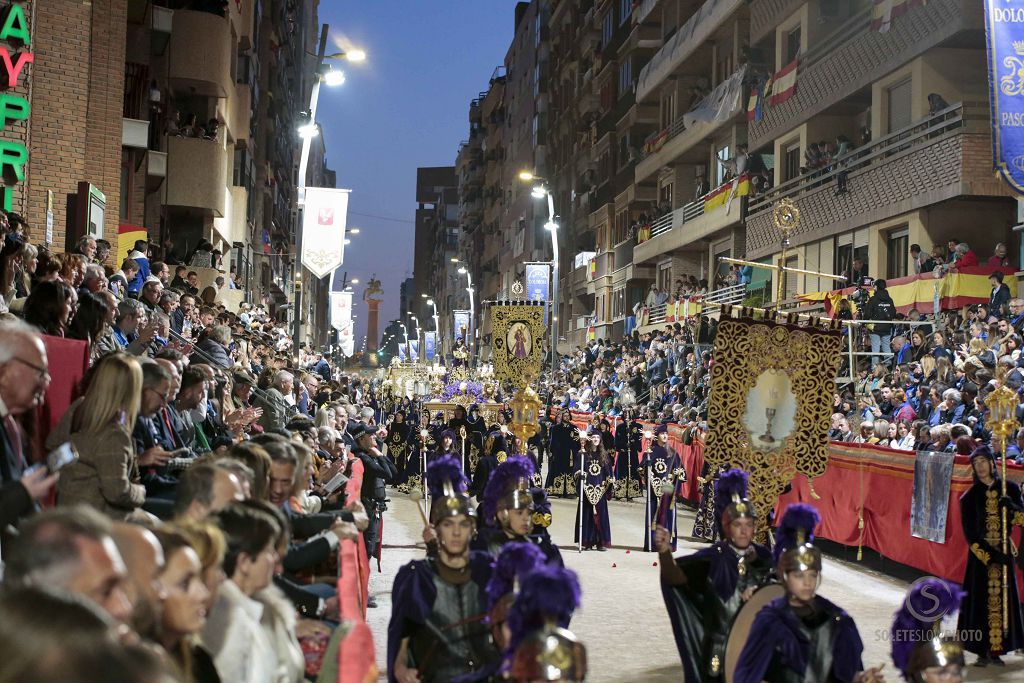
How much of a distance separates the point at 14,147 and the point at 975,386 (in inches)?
553

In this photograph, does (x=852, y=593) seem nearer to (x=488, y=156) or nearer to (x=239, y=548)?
(x=239, y=548)

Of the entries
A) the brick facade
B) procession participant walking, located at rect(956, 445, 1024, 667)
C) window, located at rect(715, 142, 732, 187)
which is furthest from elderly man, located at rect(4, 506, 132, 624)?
window, located at rect(715, 142, 732, 187)

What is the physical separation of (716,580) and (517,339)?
1266cm

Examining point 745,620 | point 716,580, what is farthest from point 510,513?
point 745,620

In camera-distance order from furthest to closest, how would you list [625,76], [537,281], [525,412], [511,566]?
Result: [625,76] < [537,281] < [525,412] < [511,566]

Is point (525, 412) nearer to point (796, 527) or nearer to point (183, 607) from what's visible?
point (796, 527)

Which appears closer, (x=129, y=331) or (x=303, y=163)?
(x=129, y=331)

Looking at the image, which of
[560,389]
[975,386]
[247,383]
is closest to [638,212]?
[560,389]

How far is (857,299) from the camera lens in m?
25.3

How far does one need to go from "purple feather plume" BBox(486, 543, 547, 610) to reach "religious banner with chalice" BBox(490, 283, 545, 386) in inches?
541

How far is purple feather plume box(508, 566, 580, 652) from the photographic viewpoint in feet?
16.1

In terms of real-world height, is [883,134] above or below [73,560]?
above

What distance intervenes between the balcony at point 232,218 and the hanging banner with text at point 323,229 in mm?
3497

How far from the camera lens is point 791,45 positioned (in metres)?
36.5
